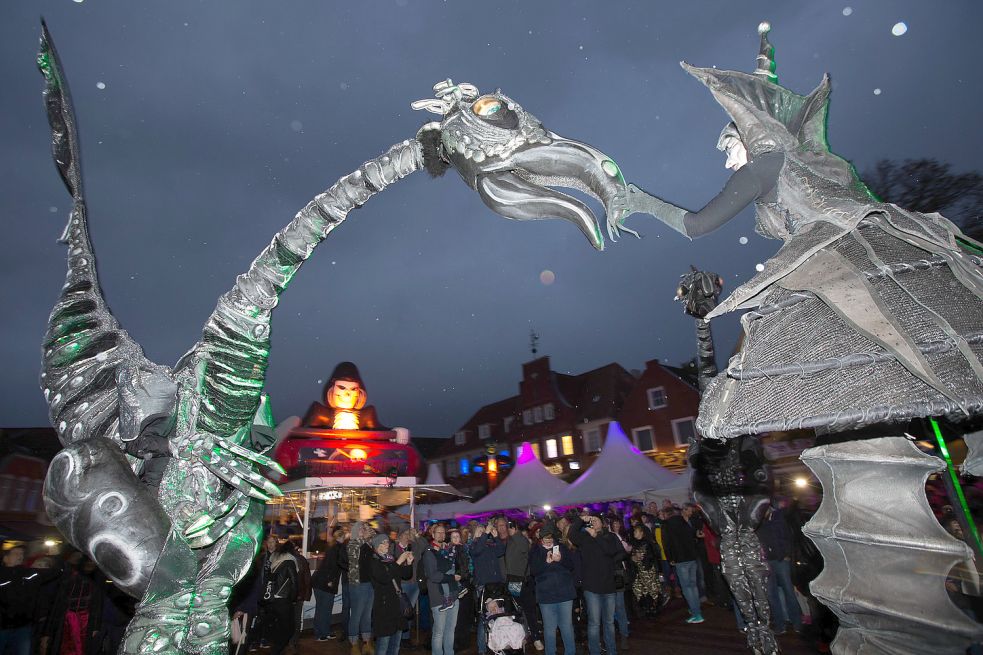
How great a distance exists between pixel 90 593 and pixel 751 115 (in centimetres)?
1021

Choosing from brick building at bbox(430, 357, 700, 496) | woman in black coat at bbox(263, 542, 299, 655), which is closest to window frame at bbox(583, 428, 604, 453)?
brick building at bbox(430, 357, 700, 496)

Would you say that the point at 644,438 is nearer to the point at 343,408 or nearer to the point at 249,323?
the point at 343,408

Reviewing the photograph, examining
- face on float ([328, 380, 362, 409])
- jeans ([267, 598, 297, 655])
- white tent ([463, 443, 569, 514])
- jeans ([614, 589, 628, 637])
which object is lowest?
jeans ([614, 589, 628, 637])

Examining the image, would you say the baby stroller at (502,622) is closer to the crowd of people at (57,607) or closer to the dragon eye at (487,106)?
the crowd of people at (57,607)

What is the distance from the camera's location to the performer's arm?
222cm

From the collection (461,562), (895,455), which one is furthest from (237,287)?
(461,562)

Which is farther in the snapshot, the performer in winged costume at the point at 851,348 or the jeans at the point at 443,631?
the jeans at the point at 443,631

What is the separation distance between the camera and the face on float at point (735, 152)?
2.60m

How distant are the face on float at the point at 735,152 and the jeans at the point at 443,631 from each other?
24.0 ft

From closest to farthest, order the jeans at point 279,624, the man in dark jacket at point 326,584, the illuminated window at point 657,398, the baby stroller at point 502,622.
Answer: the baby stroller at point 502,622, the jeans at point 279,624, the man in dark jacket at point 326,584, the illuminated window at point 657,398

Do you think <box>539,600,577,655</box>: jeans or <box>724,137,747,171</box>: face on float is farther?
<box>539,600,577,655</box>: jeans

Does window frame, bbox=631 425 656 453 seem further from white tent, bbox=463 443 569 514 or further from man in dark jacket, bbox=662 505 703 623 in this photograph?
man in dark jacket, bbox=662 505 703 623

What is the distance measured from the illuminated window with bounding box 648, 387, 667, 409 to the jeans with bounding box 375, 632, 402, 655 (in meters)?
24.6

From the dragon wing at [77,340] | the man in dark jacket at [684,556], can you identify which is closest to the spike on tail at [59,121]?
the dragon wing at [77,340]
